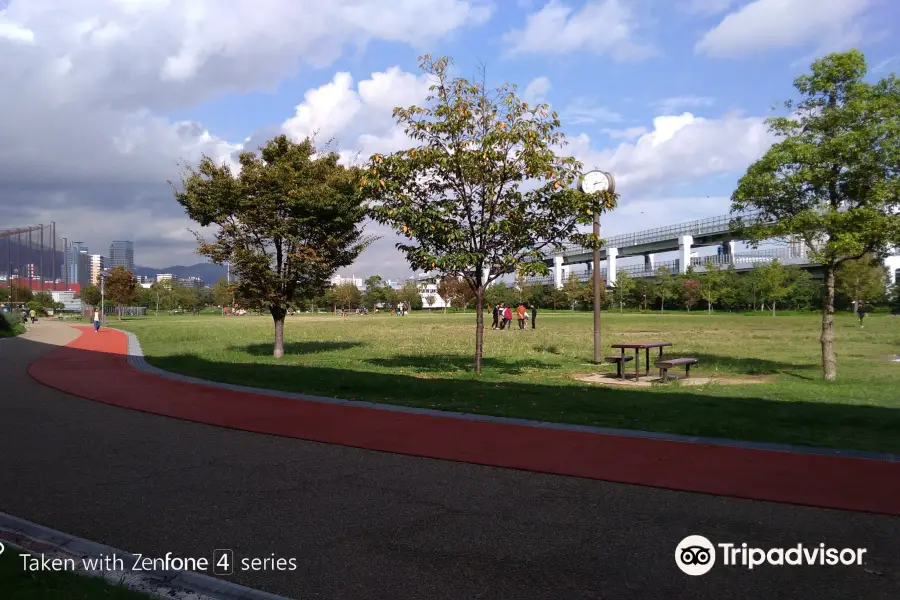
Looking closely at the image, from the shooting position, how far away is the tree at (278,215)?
1905 cm

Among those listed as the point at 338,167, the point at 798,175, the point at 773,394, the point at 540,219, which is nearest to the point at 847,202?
the point at 798,175

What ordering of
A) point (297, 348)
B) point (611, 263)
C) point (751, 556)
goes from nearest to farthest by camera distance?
point (751, 556) < point (297, 348) < point (611, 263)

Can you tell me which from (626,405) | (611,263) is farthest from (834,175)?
(611,263)

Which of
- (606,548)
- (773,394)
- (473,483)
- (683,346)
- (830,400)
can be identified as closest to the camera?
(606,548)

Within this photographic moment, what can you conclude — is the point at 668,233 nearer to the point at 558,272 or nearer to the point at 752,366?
the point at 558,272

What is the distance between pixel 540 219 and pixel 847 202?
246 inches

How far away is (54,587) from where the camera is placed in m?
3.54

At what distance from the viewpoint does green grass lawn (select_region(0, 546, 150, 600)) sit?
11.2 ft

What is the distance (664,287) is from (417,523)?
91.8 m

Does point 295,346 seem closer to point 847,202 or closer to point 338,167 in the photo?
point 338,167

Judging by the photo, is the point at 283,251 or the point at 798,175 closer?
the point at 798,175

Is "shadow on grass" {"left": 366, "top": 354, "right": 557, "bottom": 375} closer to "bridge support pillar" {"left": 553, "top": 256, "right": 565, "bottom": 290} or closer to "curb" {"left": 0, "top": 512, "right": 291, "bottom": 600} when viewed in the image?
"curb" {"left": 0, "top": 512, "right": 291, "bottom": 600}

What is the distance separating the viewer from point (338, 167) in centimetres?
2022

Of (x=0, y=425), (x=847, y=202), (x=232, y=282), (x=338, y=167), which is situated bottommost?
(x=0, y=425)
